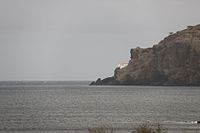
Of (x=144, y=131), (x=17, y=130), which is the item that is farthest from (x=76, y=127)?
(x=144, y=131)

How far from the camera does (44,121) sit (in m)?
83.1

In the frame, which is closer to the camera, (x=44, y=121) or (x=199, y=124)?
(x=199, y=124)

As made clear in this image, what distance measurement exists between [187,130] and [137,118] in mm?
20722

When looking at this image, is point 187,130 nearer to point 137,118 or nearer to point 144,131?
point 137,118

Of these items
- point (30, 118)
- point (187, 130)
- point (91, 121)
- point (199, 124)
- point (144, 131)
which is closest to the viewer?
point (144, 131)

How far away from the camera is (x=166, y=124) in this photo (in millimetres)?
78188

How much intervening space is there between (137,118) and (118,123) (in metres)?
10.5

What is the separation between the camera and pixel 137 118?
8944 cm

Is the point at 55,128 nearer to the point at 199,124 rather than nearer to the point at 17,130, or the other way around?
the point at 17,130

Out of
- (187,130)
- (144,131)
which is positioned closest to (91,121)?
(187,130)

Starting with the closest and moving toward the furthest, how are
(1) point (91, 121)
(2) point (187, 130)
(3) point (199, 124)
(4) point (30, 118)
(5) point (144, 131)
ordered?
(5) point (144, 131) < (2) point (187, 130) < (3) point (199, 124) < (1) point (91, 121) < (4) point (30, 118)

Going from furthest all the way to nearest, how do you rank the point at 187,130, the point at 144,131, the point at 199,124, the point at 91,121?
the point at 91,121 < the point at 199,124 < the point at 187,130 < the point at 144,131

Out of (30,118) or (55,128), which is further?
(30,118)

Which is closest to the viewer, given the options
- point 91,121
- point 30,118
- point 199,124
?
point 199,124
